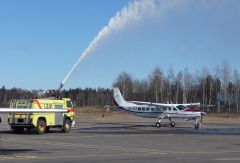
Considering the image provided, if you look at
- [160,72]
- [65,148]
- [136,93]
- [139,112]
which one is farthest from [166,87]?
[65,148]

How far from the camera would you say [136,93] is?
17712 centimetres

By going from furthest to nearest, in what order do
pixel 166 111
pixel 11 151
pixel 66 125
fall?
pixel 166 111 < pixel 66 125 < pixel 11 151

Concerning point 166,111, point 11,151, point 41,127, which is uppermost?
point 166,111

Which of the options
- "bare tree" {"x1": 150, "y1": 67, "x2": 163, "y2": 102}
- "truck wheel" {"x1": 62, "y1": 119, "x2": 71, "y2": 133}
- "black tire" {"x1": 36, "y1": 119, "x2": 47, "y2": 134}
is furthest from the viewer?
"bare tree" {"x1": 150, "y1": 67, "x2": 163, "y2": 102}

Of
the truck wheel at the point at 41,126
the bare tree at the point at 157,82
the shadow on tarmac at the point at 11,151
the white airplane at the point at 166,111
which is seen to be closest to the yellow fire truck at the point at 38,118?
the truck wheel at the point at 41,126

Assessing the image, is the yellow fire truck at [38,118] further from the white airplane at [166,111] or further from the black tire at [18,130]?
the white airplane at [166,111]

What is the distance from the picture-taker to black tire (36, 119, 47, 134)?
3656 cm

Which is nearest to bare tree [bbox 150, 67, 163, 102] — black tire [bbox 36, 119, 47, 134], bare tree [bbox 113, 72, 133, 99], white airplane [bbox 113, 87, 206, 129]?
bare tree [bbox 113, 72, 133, 99]

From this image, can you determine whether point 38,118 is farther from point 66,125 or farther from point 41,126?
point 66,125

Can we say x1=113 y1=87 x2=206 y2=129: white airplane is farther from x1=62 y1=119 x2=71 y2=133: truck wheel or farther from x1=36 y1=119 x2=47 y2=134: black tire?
x1=36 y1=119 x2=47 y2=134: black tire

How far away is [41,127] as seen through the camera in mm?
36844

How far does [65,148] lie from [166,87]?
Answer: 138840mm

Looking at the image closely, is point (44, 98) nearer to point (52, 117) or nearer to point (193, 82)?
point (52, 117)

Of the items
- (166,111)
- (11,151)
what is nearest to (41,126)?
(11,151)
